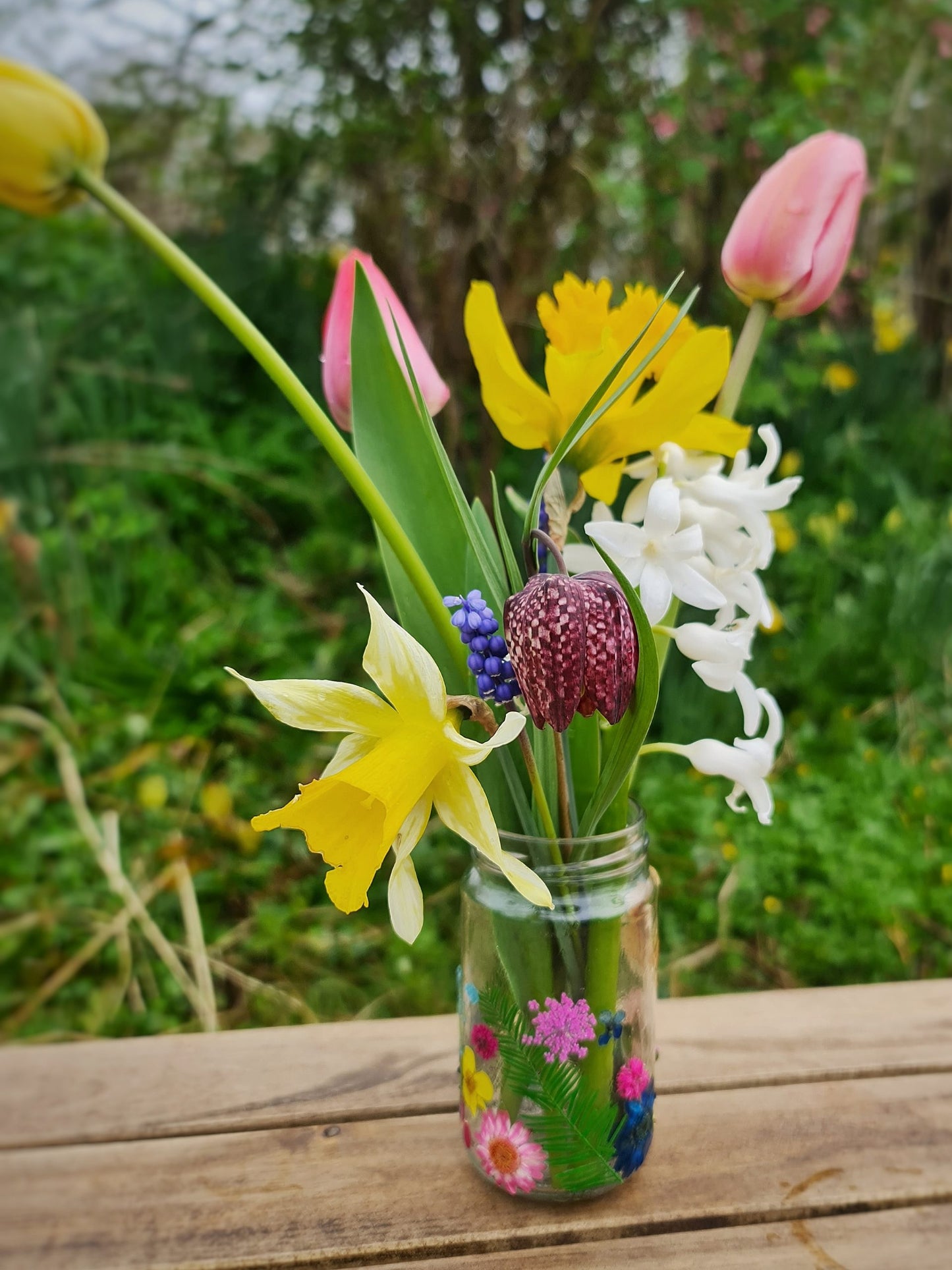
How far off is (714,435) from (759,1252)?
44cm

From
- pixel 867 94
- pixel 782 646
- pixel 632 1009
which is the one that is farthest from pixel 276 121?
pixel 632 1009

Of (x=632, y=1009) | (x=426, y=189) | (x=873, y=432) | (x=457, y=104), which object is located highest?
(x=457, y=104)

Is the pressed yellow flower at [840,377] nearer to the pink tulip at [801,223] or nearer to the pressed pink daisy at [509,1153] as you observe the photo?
the pink tulip at [801,223]

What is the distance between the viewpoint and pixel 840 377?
2.04 m

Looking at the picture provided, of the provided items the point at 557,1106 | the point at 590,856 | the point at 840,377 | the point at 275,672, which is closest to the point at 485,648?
the point at 590,856

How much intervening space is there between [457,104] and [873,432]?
950mm

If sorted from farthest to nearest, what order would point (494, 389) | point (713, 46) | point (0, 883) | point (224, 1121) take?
point (713, 46)
point (0, 883)
point (224, 1121)
point (494, 389)

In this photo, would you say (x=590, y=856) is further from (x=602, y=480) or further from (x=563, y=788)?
(x=602, y=480)

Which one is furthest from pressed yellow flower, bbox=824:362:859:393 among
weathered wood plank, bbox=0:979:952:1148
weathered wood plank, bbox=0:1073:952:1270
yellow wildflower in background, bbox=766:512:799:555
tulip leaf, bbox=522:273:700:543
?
tulip leaf, bbox=522:273:700:543

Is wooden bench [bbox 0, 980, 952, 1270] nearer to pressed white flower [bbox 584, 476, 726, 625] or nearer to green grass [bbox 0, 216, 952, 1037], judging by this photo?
pressed white flower [bbox 584, 476, 726, 625]

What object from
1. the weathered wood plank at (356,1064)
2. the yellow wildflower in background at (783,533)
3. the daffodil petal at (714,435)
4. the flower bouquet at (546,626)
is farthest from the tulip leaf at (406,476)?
the yellow wildflower in background at (783,533)

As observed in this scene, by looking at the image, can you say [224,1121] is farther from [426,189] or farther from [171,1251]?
[426,189]

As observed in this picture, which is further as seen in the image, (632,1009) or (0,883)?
(0,883)

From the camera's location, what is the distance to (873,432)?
196cm
